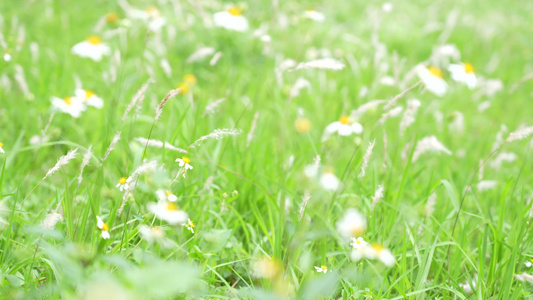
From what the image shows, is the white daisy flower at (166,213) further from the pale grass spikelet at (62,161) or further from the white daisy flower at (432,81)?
the white daisy flower at (432,81)

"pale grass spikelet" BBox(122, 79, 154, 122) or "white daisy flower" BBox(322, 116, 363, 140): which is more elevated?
"pale grass spikelet" BBox(122, 79, 154, 122)

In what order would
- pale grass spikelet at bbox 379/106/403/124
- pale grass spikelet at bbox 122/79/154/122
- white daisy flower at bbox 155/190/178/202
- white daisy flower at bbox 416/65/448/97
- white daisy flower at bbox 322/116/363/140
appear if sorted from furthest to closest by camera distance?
white daisy flower at bbox 322/116/363/140
pale grass spikelet at bbox 379/106/403/124
white daisy flower at bbox 416/65/448/97
pale grass spikelet at bbox 122/79/154/122
white daisy flower at bbox 155/190/178/202

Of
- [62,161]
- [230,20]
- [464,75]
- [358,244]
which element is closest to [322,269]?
[358,244]

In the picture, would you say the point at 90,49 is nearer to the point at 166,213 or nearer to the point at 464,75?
the point at 166,213

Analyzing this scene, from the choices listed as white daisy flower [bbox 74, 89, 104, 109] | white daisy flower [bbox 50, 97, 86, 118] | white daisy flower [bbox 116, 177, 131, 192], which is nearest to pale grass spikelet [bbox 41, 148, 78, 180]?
white daisy flower [bbox 116, 177, 131, 192]

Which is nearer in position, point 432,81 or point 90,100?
point 432,81

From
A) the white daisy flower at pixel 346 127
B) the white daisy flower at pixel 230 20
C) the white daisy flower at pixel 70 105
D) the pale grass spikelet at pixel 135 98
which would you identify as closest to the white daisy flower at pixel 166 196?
the pale grass spikelet at pixel 135 98

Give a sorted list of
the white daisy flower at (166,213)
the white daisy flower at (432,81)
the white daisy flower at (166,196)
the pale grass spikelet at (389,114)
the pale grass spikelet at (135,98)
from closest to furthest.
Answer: the white daisy flower at (166,213)
the white daisy flower at (166,196)
the pale grass spikelet at (135,98)
the white daisy flower at (432,81)
the pale grass spikelet at (389,114)

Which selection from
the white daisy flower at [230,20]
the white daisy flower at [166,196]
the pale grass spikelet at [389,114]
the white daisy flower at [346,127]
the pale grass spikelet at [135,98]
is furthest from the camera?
the white daisy flower at [230,20]

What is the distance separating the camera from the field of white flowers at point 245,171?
1.03m

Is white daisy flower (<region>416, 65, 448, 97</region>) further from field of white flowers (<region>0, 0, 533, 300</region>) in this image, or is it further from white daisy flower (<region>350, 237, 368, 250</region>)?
white daisy flower (<region>350, 237, 368, 250</region>)

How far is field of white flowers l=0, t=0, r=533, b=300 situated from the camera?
1.03 m

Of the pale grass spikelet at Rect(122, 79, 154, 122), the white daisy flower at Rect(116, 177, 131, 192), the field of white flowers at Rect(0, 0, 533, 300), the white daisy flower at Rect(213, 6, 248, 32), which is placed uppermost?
the white daisy flower at Rect(213, 6, 248, 32)

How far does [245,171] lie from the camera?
1703mm
